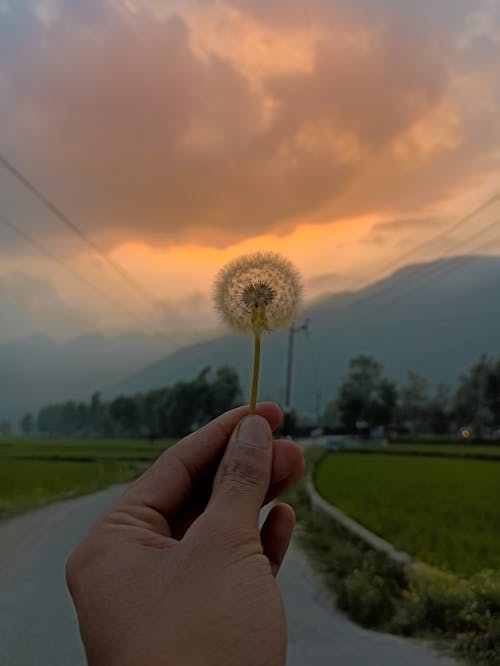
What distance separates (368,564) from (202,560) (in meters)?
8.98

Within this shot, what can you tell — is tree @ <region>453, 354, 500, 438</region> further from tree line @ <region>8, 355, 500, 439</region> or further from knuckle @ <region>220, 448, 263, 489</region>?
knuckle @ <region>220, 448, 263, 489</region>

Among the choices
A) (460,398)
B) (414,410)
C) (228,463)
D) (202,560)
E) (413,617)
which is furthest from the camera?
(414,410)

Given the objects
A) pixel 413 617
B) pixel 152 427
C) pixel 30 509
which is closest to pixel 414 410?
pixel 152 427

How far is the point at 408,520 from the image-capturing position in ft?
Answer: 54.9

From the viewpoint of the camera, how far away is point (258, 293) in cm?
225

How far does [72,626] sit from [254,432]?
21.2ft

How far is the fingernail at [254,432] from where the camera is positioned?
6.90 ft

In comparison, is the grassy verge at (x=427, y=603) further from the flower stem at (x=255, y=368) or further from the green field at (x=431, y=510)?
the flower stem at (x=255, y=368)

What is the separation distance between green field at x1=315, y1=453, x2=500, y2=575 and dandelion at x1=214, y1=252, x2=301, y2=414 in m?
9.12

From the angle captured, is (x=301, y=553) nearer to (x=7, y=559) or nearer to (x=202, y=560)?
(x=7, y=559)

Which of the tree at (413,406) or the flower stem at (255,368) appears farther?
the tree at (413,406)

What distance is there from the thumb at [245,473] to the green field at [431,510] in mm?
9145

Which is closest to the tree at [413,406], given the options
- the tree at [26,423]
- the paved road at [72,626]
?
the tree at [26,423]

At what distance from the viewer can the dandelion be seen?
225 centimetres
